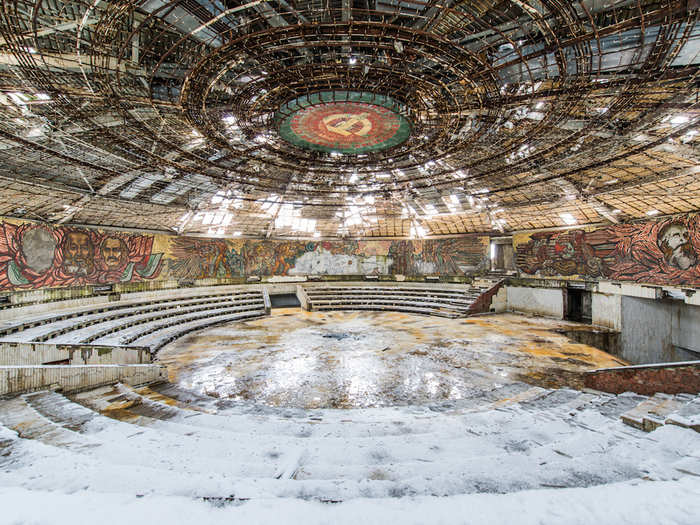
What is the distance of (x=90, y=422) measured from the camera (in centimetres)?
527

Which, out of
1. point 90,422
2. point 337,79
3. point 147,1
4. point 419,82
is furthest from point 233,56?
point 90,422

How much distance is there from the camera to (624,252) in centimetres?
1780

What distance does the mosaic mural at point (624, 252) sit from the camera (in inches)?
603

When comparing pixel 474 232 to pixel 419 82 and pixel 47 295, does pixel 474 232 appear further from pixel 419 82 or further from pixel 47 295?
pixel 47 295

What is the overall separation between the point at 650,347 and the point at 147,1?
2476 cm

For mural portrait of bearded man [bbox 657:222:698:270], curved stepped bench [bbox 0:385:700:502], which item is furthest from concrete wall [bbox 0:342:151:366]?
mural portrait of bearded man [bbox 657:222:698:270]

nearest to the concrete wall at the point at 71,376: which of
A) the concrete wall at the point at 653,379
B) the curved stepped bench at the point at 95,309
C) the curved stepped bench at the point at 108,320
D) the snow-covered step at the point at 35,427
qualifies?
the snow-covered step at the point at 35,427

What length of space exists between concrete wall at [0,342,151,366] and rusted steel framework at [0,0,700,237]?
6528 mm

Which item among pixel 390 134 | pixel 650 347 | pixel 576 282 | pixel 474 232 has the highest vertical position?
pixel 390 134

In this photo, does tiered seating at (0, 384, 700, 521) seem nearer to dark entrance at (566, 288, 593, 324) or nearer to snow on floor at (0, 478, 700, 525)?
snow on floor at (0, 478, 700, 525)

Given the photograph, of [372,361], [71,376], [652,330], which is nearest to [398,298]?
[372,361]

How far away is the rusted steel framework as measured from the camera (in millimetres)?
6844

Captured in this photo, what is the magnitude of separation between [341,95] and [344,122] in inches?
Result: 50.5

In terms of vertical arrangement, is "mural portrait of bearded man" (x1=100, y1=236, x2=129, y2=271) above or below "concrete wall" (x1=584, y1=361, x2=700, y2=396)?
above
